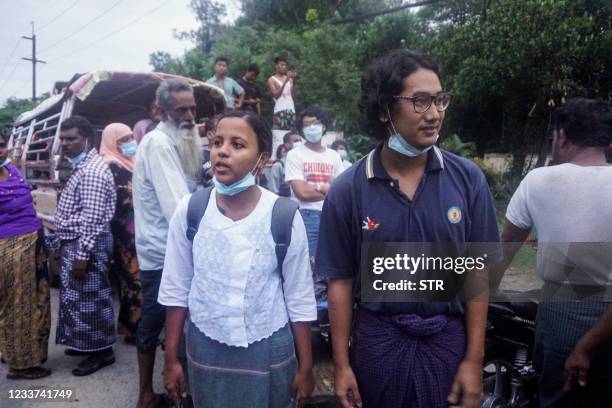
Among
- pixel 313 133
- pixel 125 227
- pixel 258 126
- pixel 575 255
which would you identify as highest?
pixel 313 133

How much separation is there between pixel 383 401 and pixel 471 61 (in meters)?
11.3

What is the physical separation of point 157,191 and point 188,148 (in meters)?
0.39

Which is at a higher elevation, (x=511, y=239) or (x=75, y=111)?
(x=75, y=111)

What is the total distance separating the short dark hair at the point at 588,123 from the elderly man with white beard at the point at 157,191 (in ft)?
6.69

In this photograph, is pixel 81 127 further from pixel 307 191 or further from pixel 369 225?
pixel 369 225

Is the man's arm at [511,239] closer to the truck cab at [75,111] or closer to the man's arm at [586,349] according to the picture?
the man's arm at [586,349]

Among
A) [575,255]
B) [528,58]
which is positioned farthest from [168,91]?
[528,58]

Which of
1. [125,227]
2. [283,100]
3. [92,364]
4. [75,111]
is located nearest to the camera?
[92,364]

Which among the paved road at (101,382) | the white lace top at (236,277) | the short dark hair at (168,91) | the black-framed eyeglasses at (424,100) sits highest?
the short dark hair at (168,91)

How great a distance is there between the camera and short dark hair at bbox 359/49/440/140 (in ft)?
5.51

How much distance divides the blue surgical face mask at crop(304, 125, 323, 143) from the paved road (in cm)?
177

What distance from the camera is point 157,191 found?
9.06ft

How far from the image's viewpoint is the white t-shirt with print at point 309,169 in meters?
4.12

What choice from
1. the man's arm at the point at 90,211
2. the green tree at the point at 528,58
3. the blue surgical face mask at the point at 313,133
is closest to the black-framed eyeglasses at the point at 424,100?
the man's arm at the point at 90,211
